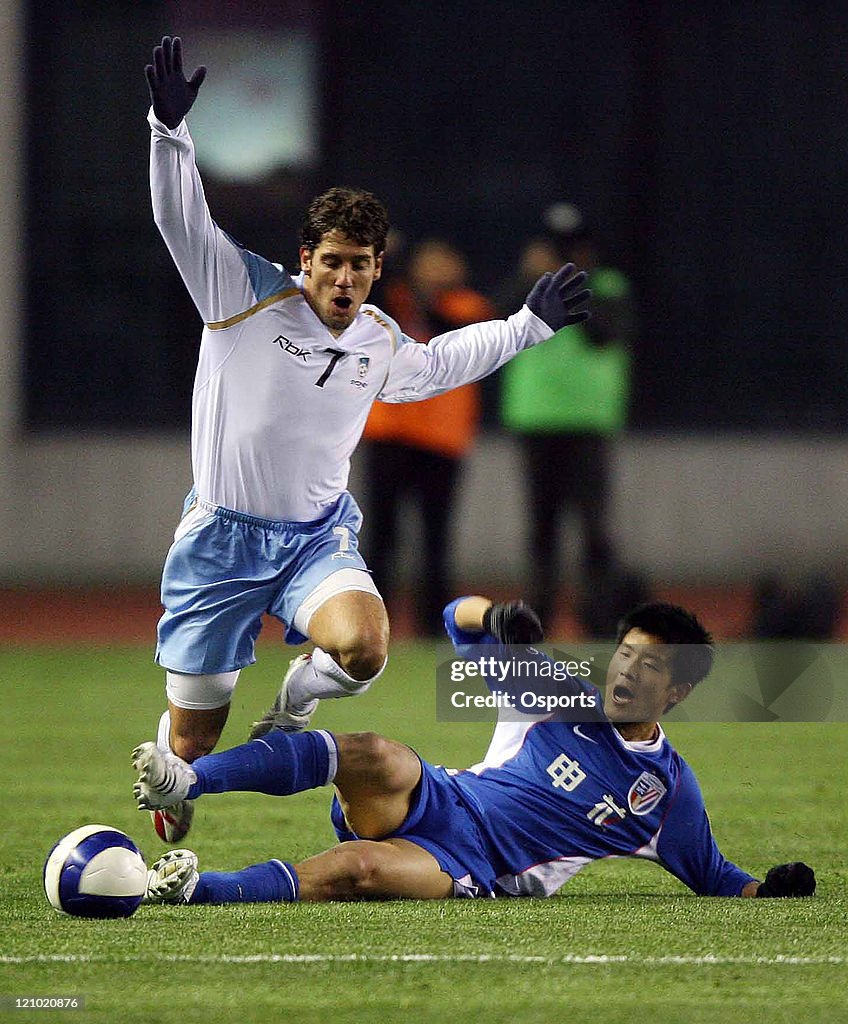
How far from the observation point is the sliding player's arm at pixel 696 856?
5.20 meters

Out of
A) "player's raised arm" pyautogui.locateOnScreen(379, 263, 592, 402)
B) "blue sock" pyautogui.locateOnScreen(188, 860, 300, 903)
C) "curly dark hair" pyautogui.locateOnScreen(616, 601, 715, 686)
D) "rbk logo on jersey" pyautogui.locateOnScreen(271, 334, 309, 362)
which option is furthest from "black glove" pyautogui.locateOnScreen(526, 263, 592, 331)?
"blue sock" pyautogui.locateOnScreen(188, 860, 300, 903)

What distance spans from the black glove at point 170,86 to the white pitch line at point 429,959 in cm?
233

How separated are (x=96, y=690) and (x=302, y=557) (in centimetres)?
455

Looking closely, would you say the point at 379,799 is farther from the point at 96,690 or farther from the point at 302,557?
the point at 96,690

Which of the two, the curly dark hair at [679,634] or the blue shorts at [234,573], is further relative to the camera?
the blue shorts at [234,573]

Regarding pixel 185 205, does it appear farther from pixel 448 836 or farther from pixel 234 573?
pixel 448 836

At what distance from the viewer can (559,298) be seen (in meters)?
6.25

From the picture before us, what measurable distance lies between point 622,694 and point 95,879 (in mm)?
1464

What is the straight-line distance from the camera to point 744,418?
15578 mm

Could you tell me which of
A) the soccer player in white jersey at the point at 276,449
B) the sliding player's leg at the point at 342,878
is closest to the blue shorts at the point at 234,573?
the soccer player in white jersey at the point at 276,449

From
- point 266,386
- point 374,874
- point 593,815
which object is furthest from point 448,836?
point 266,386

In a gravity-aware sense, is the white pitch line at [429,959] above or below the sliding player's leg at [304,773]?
below

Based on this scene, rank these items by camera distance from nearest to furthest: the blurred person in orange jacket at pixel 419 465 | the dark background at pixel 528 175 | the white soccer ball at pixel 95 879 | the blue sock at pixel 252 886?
the white soccer ball at pixel 95 879 < the blue sock at pixel 252 886 < the blurred person in orange jacket at pixel 419 465 < the dark background at pixel 528 175

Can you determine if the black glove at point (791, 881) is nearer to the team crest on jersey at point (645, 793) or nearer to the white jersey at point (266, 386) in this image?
the team crest on jersey at point (645, 793)
